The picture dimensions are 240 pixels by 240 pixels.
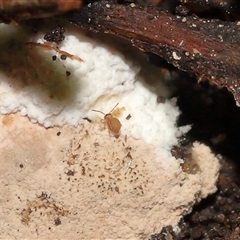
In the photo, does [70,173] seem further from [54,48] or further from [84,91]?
[54,48]

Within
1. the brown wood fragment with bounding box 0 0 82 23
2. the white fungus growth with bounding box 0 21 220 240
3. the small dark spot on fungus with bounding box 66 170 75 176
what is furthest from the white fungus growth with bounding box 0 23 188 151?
the brown wood fragment with bounding box 0 0 82 23

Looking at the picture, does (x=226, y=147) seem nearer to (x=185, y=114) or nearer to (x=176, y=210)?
(x=185, y=114)

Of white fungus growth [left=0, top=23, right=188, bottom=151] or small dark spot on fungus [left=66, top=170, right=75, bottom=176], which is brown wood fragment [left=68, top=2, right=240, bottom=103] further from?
small dark spot on fungus [left=66, top=170, right=75, bottom=176]

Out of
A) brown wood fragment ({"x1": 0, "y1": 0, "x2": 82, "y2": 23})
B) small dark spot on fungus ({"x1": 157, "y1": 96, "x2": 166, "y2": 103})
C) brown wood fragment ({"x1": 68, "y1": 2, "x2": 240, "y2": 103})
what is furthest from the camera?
small dark spot on fungus ({"x1": 157, "y1": 96, "x2": 166, "y2": 103})

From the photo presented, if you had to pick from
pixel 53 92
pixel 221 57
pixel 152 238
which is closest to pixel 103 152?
pixel 53 92

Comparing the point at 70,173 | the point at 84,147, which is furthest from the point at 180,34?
the point at 70,173

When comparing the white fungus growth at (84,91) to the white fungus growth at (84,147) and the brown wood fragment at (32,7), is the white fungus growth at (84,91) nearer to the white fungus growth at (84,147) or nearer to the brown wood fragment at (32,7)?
the white fungus growth at (84,147)

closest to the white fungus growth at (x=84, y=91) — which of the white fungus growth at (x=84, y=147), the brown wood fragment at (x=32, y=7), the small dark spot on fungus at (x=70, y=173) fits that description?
the white fungus growth at (x=84, y=147)
